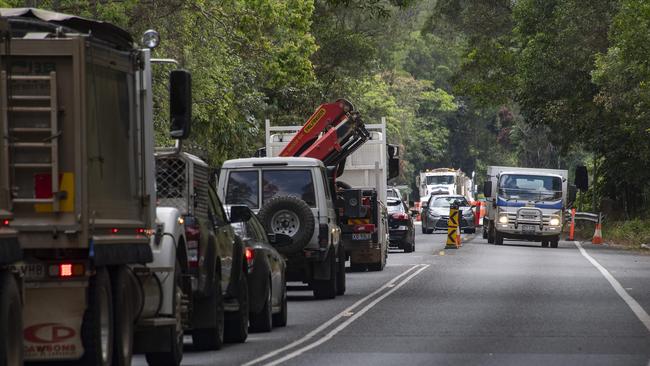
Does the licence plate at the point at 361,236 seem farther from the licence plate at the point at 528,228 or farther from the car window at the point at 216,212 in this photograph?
the licence plate at the point at 528,228

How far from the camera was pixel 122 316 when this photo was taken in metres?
12.5

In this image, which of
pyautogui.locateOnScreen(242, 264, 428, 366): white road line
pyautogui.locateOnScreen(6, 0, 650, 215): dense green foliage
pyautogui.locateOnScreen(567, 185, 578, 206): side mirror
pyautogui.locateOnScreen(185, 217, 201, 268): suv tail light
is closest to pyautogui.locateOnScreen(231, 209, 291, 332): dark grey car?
pyautogui.locateOnScreen(242, 264, 428, 366): white road line

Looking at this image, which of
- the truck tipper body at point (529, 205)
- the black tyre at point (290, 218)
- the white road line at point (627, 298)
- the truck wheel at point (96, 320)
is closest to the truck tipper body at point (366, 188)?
Answer: the white road line at point (627, 298)

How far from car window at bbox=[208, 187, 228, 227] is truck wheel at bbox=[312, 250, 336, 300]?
7.30m

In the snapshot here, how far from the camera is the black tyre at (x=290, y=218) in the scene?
74.3ft

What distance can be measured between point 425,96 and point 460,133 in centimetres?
1211

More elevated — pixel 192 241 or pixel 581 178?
pixel 581 178

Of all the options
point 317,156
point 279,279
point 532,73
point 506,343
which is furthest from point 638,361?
point 532,73

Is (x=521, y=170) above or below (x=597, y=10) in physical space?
below

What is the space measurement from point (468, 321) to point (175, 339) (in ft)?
22.4

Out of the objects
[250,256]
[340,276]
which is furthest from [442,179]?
[250,256]

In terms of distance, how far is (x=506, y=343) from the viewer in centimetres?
1695

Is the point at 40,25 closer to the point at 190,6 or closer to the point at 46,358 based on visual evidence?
the point at 46,358

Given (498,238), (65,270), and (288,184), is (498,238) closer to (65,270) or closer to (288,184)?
(288,184)
